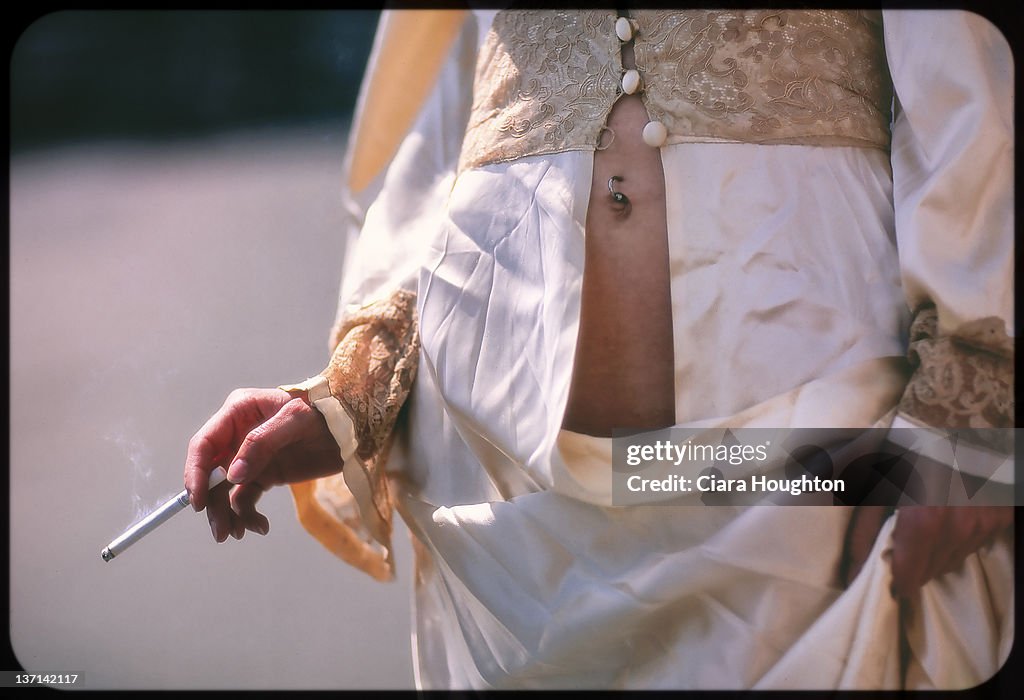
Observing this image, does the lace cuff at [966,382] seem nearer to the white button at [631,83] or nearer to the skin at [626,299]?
the skin at [626,299]

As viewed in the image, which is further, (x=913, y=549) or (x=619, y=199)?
(x=619, y=199)

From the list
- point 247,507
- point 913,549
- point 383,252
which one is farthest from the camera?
point 383,252

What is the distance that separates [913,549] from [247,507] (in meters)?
0.65

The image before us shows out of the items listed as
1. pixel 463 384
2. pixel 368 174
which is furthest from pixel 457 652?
pixel 368 174

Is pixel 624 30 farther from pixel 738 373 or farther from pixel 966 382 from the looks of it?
pixel 966 382

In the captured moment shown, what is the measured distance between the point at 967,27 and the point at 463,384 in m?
0.58

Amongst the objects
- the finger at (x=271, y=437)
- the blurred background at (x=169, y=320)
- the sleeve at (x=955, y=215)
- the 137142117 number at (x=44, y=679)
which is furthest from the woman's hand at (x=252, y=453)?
the sleeve at (x=955, y=215)

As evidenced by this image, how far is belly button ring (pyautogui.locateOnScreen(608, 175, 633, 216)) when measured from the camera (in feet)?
3.68

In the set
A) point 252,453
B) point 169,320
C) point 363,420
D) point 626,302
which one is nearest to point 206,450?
point 252,453

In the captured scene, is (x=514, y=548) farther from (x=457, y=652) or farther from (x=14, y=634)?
(x=14, y=634)

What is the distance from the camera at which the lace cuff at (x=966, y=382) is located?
1.00m

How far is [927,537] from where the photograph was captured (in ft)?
3.26

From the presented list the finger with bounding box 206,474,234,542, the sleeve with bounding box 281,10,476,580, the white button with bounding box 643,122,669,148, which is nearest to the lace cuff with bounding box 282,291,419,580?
the sleeve with bounding box 281,10,476,580

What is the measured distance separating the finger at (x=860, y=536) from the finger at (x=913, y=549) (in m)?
0.02
